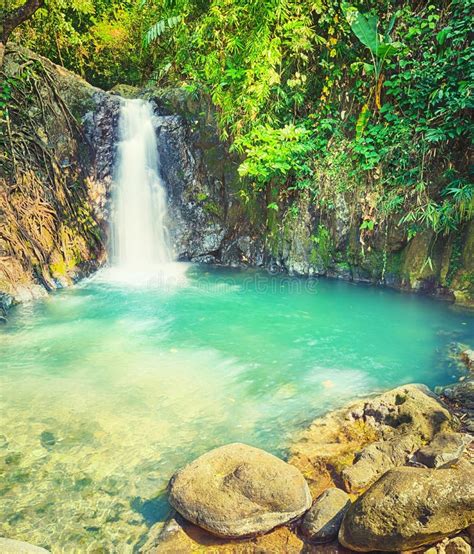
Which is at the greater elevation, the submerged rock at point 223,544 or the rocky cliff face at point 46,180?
the rocky cliff face at point 46,180

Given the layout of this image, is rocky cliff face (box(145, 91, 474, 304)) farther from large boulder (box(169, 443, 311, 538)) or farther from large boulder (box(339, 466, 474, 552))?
large boulder (box(169, 443, 311, 538))

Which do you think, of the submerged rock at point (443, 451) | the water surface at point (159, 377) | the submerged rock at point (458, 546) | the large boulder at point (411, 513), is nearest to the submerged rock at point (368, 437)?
the submerged rock at point (443, 451)

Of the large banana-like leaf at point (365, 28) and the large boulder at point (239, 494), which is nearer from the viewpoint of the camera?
the large boulder at point (239, 494)

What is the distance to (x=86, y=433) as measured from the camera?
140 inches

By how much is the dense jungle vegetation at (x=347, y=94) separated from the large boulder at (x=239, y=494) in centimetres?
528

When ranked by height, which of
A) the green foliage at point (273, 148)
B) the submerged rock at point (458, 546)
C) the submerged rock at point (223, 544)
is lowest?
the submerged rock at point (223, 544)

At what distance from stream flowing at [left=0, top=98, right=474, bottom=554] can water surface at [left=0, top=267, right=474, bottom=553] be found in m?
0.02

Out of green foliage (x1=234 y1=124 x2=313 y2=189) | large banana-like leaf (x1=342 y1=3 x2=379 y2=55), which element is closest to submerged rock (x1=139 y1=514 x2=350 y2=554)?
green foliage (x1=234 y1=124 x2=313 y2=189)

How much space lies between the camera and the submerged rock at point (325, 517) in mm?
2424

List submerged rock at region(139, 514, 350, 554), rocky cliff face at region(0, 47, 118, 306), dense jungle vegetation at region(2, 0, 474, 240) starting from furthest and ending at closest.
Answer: rocky cliff face at region(0, 47, 118, 306) < dense jungle vegetation at region(2, 0, 474, 240) < submerged rock at region(139, 514, 350, 554)

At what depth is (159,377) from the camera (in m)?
4.64

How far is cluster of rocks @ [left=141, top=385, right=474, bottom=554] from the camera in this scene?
2.22 meters

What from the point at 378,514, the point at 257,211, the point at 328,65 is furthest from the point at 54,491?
the point at 328,65

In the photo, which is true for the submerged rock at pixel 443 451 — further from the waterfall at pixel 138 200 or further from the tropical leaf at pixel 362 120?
the waterfall at pixel 138 200
